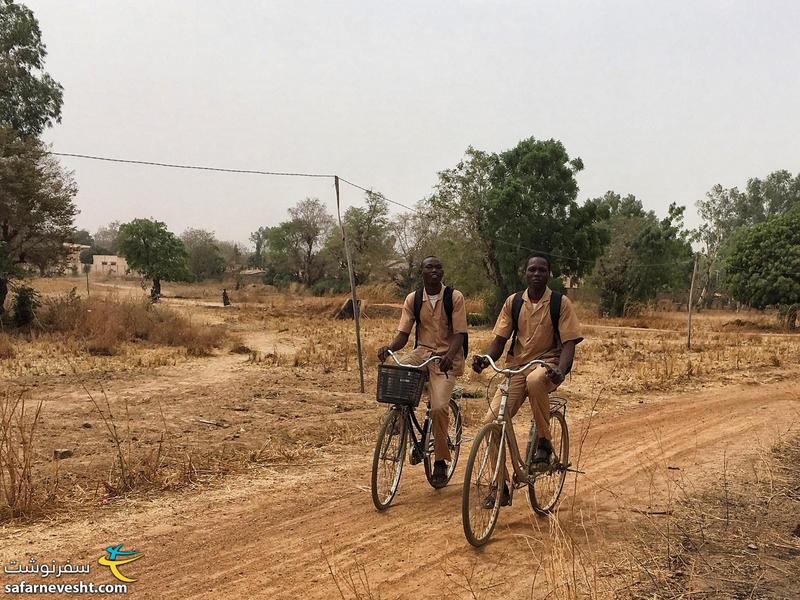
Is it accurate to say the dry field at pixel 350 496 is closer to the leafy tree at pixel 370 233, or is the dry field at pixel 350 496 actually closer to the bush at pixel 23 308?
the bush at pixel 23 308

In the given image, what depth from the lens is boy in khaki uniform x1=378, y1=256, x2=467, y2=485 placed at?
4992mm

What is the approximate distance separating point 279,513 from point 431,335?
1938 mm

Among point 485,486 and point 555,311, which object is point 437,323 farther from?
point 485,486

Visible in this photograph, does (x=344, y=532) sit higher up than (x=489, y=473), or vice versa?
(x=489, y=473)

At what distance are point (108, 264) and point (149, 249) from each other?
32.5 metres

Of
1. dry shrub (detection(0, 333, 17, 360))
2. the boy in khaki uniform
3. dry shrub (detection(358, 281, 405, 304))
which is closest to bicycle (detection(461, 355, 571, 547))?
the boy in khaki uniform

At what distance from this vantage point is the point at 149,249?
4194 centimetres

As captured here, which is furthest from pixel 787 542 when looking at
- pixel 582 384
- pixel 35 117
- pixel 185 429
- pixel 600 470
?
pixel 35 117

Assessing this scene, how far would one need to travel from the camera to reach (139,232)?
41.7 metres

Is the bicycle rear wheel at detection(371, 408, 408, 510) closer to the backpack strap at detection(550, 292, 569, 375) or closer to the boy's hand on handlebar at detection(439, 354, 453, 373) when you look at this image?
the boy's hand on handlebar at detection(439, 354, 453, 373)

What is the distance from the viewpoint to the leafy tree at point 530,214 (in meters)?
30.5

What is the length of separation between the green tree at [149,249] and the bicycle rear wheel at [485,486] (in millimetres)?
40658

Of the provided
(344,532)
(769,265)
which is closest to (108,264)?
(769,265)

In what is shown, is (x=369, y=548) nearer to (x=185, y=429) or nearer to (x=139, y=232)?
(x=185, y=429)
